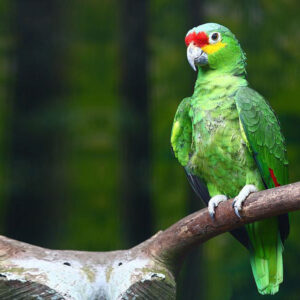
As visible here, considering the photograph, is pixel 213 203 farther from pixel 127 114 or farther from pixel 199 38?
pixel 127 114

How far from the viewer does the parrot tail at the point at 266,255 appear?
64.4 inches

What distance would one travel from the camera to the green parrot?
1608mm

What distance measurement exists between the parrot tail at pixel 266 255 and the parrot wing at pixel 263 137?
0.04 m

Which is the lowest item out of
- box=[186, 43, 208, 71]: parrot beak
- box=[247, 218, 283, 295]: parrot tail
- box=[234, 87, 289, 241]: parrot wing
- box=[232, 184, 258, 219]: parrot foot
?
box=[247, 218, 283, 295]: parrot tail

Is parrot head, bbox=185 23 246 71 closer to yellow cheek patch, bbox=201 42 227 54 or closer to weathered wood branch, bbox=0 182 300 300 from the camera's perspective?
yellow cheek patch, bbox=201 42 227 54

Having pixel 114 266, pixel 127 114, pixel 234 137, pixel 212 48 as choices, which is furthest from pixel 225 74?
pixel 127 114

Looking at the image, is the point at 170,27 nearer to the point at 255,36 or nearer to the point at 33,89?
the point at 255,36

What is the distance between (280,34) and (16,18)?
1635mm

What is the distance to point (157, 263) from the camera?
62.2 inches

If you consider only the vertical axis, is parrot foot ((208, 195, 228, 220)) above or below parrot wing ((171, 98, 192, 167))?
below

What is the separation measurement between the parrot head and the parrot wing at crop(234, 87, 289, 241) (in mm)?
124

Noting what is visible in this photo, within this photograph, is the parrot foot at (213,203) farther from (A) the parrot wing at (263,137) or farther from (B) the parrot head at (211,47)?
(B) the parrot head at (211,47)

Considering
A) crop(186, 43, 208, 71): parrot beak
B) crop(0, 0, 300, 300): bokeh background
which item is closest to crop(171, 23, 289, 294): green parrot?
crop(186, 43, 208, 71): parrot beak

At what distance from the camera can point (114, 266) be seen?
1621mm
